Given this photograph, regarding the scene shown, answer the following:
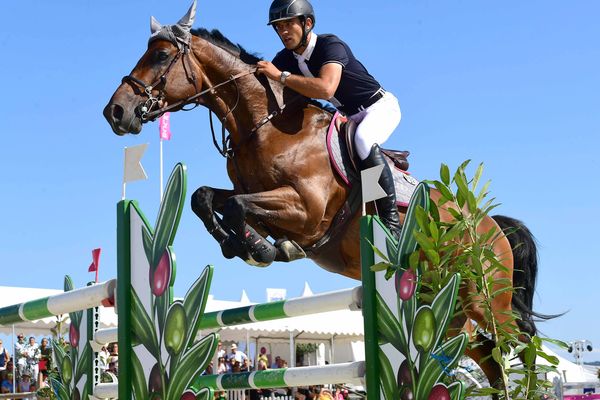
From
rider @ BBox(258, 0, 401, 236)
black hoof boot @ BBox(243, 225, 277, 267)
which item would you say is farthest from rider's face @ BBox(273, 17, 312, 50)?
black hoof boot @ BBox(243, 225, 277, 267)

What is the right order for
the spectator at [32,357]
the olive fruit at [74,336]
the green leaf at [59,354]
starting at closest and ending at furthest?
the olive fruit at [74,336], the green leaf at [59,354], the spectator at [32,357]

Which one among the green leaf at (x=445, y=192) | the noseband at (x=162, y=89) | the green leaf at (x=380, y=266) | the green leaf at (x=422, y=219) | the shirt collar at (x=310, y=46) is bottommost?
the green leaf at (x=380, y=266)

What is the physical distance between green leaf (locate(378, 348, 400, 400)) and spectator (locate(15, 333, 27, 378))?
7.25 m

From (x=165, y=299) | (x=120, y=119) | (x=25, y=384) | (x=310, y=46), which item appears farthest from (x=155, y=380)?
(x=25, y=384)

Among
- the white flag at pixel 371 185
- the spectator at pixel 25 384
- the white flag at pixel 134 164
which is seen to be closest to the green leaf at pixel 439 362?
the white flag at pixel 371 185

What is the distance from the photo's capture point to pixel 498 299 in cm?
448

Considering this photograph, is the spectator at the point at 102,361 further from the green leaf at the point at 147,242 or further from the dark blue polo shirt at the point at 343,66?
the dark blue polo shirt at the point at 343,66

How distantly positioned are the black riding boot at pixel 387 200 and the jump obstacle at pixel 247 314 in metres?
1.10

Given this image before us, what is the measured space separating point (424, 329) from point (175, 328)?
32.1 inches

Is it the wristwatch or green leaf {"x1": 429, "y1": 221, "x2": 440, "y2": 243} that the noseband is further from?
green leaf {"x1": 429, "y1": 221, "x2": 440, "y2": 243}

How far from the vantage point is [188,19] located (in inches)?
164

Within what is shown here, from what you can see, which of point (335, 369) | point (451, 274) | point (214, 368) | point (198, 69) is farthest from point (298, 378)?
point (214, 368)

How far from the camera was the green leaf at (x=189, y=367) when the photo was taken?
104 inches

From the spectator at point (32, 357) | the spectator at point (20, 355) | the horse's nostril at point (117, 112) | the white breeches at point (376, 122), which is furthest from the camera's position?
the spectator at point (20, 355)
